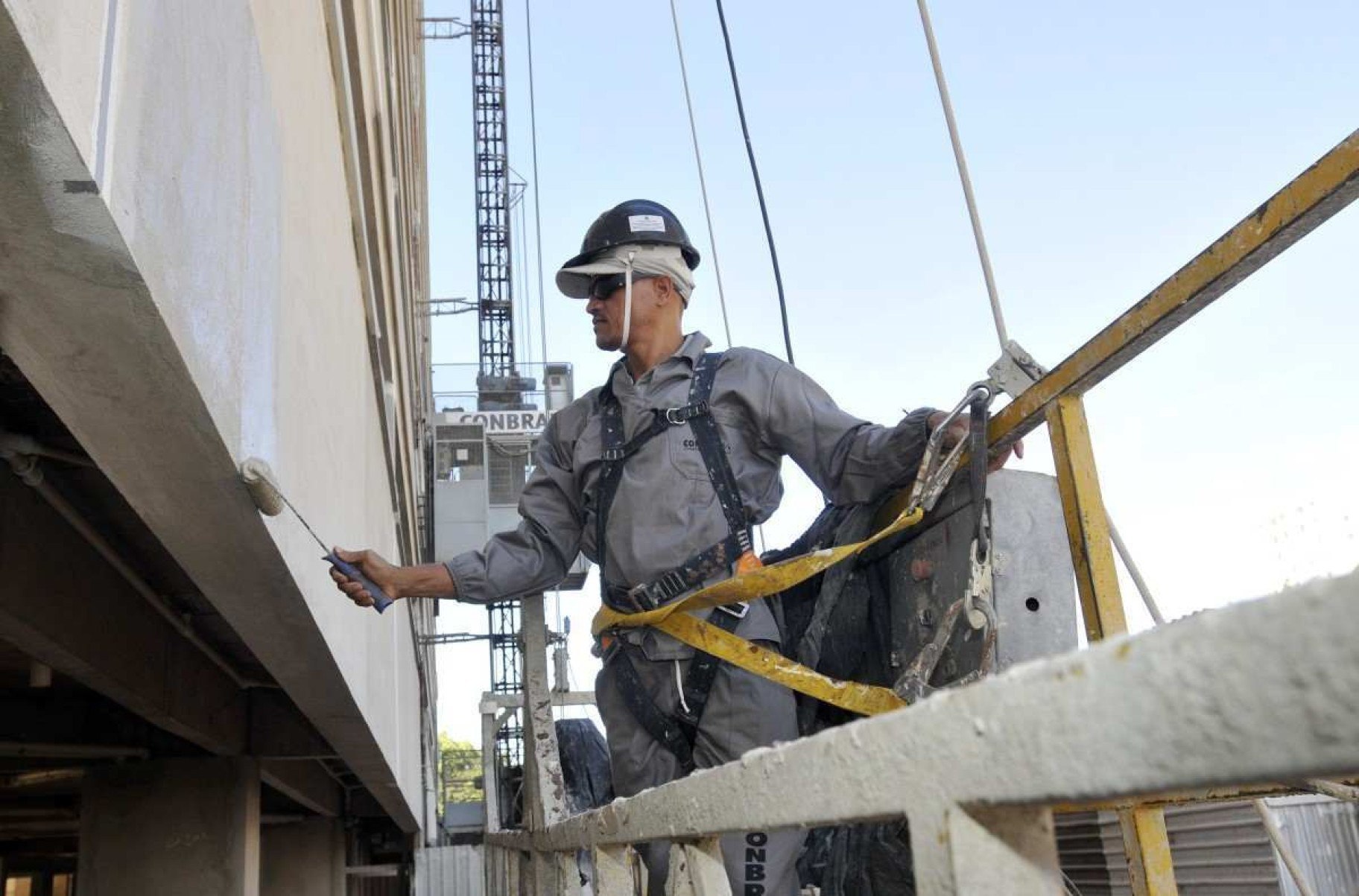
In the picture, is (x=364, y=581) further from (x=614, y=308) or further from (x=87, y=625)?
(x=87, y=625)

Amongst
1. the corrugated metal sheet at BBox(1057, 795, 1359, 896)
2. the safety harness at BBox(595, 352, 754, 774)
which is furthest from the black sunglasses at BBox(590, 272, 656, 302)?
the corrugated metal sheet at BBox(1057, 795, 1359, 896)

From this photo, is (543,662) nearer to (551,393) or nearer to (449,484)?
(449,484)

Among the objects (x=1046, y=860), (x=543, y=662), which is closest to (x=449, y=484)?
(x=543, y=662)

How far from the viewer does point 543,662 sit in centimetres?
374

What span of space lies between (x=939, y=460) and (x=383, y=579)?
3.96ft

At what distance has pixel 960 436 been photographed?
2391 millimetres

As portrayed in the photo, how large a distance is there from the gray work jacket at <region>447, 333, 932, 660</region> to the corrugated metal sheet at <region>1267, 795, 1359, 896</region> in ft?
22.9

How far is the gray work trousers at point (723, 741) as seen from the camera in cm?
261

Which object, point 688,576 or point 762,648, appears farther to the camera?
point 688,576

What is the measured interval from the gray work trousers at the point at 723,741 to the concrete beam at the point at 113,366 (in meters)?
0.76

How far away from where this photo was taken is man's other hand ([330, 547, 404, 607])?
270cm

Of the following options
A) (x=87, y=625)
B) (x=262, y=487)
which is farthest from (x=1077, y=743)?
(x=87, y=625)

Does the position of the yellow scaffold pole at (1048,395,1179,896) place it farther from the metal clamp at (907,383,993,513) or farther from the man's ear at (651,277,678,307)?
the man's ear at (651,277,678,307)

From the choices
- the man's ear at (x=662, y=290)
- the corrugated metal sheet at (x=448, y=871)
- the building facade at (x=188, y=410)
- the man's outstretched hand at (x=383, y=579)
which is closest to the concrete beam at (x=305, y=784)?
the building facade at (x=188, y=410)
